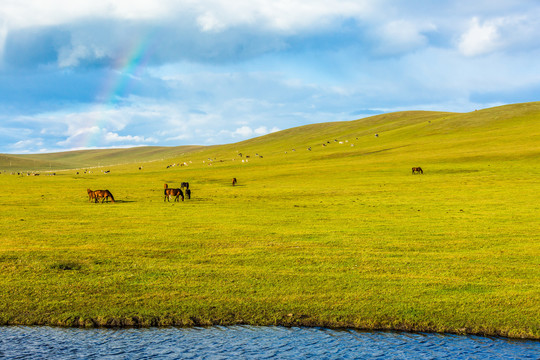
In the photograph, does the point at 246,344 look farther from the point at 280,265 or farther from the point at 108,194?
the point at 108,194

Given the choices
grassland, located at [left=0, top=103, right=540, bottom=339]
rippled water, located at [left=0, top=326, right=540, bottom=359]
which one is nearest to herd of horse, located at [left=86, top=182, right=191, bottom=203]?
grassland, located at [left=0, top=103, right=540, bottom=339]

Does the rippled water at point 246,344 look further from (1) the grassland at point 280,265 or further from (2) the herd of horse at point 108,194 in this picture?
(2) the herd of horse at point 108,194

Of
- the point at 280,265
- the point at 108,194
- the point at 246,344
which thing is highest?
the point at 108,194

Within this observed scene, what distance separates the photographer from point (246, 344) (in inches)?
442

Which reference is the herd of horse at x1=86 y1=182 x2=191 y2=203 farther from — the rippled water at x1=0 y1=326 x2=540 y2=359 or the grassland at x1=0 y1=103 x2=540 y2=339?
the rippled water at x1=0 y1=326 x2=540 y2=359

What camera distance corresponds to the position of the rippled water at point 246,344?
10625 mm

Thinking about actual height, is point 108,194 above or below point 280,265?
above

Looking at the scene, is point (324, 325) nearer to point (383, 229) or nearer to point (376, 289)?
point (376, 289)

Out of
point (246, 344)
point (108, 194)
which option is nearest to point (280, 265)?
point (246, 344)

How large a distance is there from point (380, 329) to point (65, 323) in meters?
8.04

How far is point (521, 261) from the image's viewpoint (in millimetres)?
17609

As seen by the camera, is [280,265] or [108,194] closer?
[280,265]

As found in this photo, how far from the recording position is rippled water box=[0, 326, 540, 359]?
1062cm

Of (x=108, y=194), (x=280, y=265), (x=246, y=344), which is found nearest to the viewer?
(x=246, y=344)
